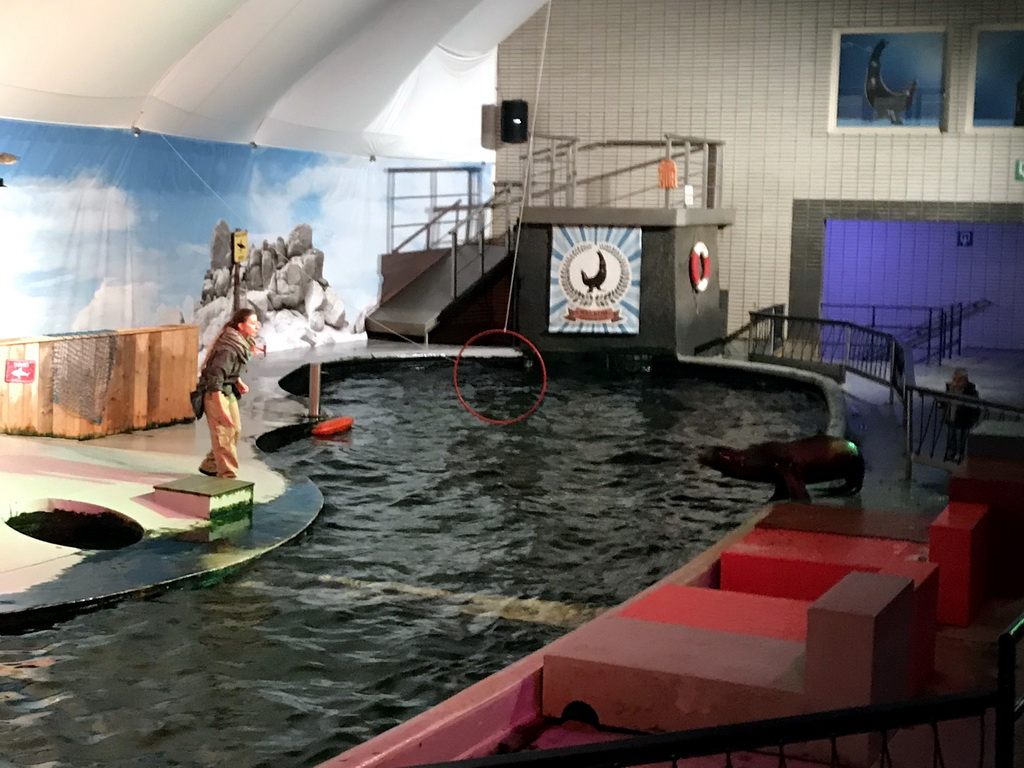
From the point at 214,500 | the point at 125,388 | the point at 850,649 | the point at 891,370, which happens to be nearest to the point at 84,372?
the point at 125,388

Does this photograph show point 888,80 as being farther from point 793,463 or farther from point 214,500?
point 214,500

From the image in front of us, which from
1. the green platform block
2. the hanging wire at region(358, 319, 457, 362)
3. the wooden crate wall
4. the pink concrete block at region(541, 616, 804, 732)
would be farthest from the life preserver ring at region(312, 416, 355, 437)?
the pink concrete block at region(541, 616, 804, 732)

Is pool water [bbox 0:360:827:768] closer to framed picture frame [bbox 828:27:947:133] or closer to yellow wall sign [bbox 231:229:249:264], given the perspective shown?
yellow wall sign [bbox 231:229:249:264]

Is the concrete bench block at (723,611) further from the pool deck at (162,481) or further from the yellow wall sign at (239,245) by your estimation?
the yellow wall sign at (239,245)

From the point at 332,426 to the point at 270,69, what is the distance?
23.0 feet

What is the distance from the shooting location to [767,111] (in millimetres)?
26906

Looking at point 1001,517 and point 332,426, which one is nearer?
point 1001,517

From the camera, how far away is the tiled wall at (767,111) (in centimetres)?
2598

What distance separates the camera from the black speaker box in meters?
27.2

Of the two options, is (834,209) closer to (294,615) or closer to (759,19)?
(759,19)

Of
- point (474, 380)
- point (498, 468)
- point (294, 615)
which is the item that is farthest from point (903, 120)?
point (294, 615)

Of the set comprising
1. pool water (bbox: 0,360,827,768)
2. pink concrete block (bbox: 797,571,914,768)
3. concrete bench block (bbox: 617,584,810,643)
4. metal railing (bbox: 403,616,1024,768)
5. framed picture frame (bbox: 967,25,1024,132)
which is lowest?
pool water (bbox: 0,360,827,768)

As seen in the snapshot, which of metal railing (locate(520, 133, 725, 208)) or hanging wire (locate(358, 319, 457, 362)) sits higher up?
metal railing (locate(520, 133, 725, 208))

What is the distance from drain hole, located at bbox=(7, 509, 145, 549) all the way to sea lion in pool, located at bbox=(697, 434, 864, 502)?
18.0ft
